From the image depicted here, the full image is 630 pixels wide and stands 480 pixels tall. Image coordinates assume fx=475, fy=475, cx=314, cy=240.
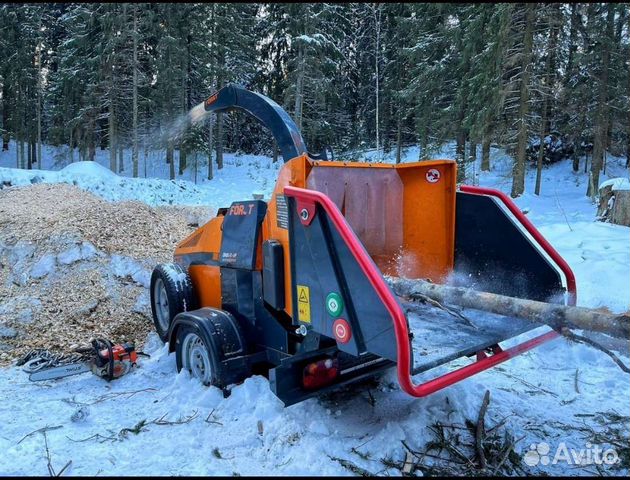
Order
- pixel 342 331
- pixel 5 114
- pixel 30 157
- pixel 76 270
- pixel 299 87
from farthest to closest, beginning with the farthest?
pixel 30 157 < pixel 5 114 < pixel 299 87 < pixel 76 270 < pixel 342 331

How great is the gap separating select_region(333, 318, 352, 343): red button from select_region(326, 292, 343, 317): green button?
6 centimetres

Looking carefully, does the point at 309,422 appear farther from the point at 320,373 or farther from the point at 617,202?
the point at 617,202

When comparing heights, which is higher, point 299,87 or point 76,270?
point 299,87

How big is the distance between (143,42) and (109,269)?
898 inches

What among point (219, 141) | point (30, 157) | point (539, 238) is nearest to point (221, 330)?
point (539, 238)

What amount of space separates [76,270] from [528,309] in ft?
21.9

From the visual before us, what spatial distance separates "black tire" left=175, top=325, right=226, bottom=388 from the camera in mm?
3859

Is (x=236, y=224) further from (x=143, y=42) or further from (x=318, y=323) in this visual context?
(x=143, y=42)

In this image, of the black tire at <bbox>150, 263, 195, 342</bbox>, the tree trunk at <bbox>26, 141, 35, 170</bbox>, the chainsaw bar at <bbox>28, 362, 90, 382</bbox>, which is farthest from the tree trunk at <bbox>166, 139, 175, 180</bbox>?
the chainsaw bar at <bbox>28, 362, 90, 382</bbox>

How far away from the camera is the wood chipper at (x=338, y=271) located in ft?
9.71

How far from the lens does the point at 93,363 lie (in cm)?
472

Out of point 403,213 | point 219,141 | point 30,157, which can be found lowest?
point 403,213

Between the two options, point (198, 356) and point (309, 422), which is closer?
point (309, 422)

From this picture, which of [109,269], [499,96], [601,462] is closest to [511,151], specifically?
[499,96]
